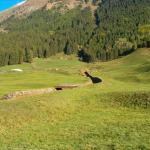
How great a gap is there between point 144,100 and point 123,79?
42505mm

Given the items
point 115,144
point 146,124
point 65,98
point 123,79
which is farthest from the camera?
point 123,79

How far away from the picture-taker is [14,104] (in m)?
43.6

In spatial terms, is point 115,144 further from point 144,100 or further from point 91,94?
point 91,94

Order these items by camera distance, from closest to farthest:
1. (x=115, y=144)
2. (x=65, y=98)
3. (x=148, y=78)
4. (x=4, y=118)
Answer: (x=115, y=144), (x=4, y=118), (x=65, y=98), (x=148, y=78)

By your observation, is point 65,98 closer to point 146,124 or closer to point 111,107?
point 111,107

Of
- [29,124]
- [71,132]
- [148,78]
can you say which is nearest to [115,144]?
[71,132]

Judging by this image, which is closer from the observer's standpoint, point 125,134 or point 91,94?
point 125,134

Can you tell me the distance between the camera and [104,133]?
111ft

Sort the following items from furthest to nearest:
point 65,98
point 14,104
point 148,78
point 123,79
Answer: point 123,79
point 148,78
point 65,98
point 14,104

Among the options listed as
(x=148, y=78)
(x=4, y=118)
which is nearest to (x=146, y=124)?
(x=4, y=118)

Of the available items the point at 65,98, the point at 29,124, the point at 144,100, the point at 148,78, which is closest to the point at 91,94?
the point at 65,98

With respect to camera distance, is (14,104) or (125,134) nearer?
(125,134)

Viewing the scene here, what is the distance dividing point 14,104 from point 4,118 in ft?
17.5

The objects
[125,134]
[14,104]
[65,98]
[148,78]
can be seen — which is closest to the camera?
[125,134]
